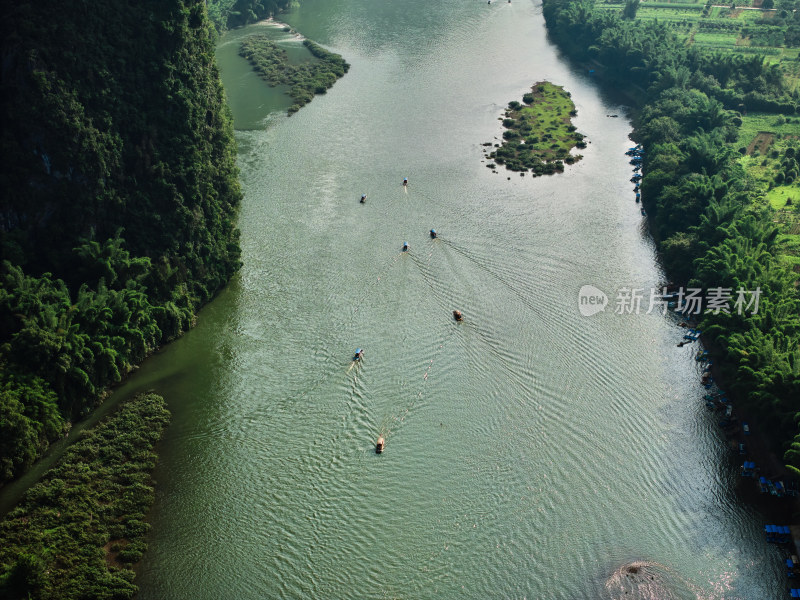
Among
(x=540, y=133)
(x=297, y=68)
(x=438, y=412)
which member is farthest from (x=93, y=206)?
(x=297, y=68)

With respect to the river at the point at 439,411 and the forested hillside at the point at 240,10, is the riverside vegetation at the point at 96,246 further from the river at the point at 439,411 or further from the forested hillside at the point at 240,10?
the forested hillside at the point at 240,10

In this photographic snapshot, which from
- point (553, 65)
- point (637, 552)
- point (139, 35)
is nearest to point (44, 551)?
point (637, 552)

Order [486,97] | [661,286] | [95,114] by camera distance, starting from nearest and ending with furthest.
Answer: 1. [95,114]
2. [661,286]
3. [486,97]

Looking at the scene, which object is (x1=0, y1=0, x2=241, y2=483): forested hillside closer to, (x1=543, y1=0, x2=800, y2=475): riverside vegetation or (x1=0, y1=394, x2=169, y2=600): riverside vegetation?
(x1=0, y1=394, x2=169, y2=600): riverside vegetation

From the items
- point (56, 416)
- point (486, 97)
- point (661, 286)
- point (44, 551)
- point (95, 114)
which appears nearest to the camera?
point (44, 551)

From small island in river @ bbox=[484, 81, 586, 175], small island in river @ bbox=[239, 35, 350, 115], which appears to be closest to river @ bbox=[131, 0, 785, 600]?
small island in river @ bbox=[484, 81, 586, 175]

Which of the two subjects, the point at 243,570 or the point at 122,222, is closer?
the point at 243,570

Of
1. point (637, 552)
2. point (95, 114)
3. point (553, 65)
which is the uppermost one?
point (95, 114)

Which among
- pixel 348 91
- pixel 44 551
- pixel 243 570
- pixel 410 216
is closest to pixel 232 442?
pixel 243 570

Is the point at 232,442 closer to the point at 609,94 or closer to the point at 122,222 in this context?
the point at 122,222

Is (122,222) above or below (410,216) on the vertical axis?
above
